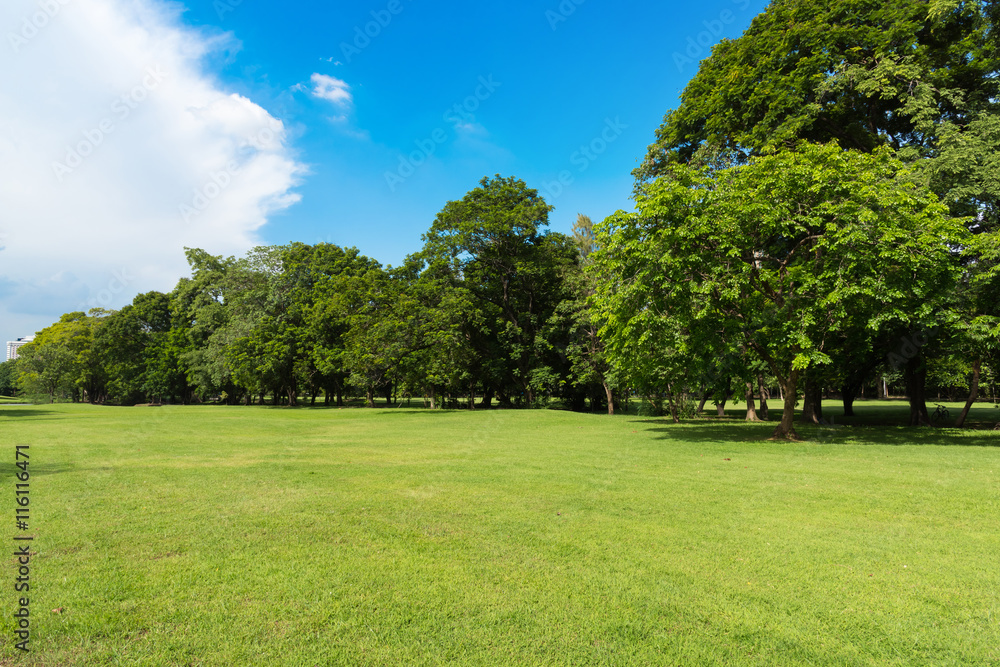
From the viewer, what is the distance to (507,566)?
5168 millimetres

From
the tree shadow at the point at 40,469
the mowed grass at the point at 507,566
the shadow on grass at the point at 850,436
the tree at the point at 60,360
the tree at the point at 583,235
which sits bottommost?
the shadow on grass at the point at 850,436

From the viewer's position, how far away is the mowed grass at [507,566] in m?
3.75

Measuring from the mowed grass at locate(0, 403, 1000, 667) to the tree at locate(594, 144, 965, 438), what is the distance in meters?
5.51

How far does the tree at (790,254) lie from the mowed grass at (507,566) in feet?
18.1

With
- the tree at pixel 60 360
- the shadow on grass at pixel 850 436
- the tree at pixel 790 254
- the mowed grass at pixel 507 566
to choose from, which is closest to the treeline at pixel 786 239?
the tree at pixel 790 254

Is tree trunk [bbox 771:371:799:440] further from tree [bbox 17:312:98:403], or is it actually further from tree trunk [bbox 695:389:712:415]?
tree [bbox 17:312:98:403]

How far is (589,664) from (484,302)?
35463 millimetres

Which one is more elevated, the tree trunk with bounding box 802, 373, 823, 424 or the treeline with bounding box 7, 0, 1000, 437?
the treeline with bounding box 7, 0, 1000, 437

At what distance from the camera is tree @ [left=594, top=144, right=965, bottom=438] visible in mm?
14320

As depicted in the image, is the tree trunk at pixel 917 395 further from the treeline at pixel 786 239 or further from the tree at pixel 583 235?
the tree at pixel 583 235

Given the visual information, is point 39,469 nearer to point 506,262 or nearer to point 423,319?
point 423,319

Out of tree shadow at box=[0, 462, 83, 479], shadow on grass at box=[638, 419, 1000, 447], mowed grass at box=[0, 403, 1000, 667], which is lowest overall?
shadow on grass at box=[638, 419, 1000, 447]

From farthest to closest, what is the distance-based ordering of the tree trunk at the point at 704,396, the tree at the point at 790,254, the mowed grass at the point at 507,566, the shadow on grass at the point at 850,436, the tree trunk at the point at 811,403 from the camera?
the tree trunk at the point at 811,403, the tree trunk at the point at 704,396, the shadow on grass at the point at 850,436, the tree at the point at 790,254, the mowed grass at the point at 507,566

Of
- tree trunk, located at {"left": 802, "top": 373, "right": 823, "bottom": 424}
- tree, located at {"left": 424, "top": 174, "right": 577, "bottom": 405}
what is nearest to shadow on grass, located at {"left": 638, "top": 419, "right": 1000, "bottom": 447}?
tree trunk, located at {"left": 802, "top": 373, "right": 823, "bottom": 424}
